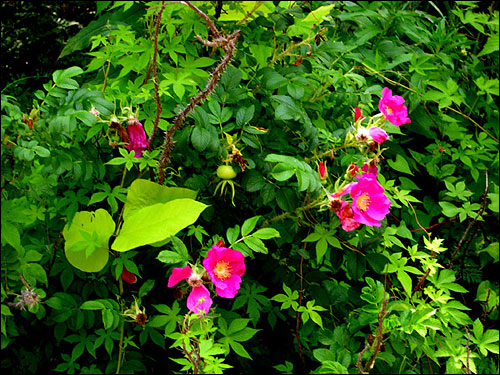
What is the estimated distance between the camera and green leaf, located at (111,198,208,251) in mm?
1086

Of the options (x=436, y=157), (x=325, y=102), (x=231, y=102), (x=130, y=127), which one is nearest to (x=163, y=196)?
(x=130, y=127)

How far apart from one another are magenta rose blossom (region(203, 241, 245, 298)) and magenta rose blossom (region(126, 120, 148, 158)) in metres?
0.29

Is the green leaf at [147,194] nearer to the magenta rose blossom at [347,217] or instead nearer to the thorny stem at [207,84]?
the thorny stem at [207,84]

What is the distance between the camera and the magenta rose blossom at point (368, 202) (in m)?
1.07

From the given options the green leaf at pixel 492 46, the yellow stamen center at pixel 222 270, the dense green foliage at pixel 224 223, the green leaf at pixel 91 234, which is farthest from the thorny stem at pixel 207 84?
the green leaf at pixel 492 46

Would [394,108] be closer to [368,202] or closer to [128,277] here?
[368,202]

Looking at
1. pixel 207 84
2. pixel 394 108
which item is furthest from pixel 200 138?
pixel 394 108

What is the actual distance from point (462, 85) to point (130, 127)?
1193mm

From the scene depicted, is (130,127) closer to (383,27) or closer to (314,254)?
(314,254)

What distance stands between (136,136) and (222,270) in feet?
1.16

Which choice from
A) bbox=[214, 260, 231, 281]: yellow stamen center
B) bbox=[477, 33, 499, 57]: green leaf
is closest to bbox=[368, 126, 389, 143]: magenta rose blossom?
bbox=[214, 260, 231, 281]: yellow stamen center

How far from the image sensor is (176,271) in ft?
3.47

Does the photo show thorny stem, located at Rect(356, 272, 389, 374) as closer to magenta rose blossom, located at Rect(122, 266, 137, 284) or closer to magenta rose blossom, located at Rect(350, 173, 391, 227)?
magenta rose blossom, located at Rect(350, 173, 391, 227)

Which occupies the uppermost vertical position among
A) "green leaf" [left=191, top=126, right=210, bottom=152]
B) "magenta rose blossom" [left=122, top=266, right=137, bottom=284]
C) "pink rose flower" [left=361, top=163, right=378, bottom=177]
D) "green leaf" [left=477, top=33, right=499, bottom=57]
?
"green leaf" [left=191, top=126, right=210, bottom=152]
